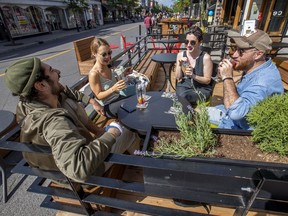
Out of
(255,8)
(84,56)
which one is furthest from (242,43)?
(255,8)

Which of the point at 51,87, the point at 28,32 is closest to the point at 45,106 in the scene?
the point at 51,87

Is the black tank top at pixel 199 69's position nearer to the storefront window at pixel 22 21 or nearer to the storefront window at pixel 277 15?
the storefront window at pixel 277 15

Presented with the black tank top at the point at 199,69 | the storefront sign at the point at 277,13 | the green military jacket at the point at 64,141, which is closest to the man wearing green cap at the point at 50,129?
the green military jacket at the point at 64,141

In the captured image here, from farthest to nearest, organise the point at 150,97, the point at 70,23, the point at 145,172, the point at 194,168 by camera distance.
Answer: the point at 70,23 → the point at 150,97 → the point at 145,172 → the point at 194,168

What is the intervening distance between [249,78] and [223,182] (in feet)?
3.46

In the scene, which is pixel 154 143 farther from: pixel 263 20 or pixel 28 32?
pixel 28 32

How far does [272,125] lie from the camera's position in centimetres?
95

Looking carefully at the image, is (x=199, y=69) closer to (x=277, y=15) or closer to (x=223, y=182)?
(x=223, y=182)

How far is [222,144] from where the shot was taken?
114 cm

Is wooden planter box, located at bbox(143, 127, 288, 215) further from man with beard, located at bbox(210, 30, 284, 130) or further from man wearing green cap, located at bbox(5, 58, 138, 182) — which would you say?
man with beard, located at bbox(210, 30, 284, 130)

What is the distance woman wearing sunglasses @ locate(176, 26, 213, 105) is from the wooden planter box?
4.95 feet

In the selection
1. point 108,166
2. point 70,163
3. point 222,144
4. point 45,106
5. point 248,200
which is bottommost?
point 108,166

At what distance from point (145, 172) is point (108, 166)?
2.11 ft

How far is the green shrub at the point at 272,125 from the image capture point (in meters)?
0.93
